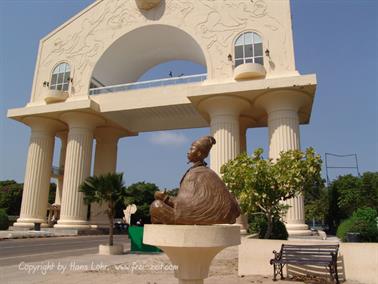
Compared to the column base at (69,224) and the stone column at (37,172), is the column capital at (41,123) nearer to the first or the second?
the stone column at (37,172)

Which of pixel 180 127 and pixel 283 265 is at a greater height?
pixel 180 127

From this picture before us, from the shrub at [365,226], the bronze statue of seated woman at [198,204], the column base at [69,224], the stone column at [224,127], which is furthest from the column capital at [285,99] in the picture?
the bronze statue of seated woman at [198,204]

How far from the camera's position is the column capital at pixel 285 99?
71.2 feet

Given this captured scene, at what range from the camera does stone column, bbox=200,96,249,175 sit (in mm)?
22219

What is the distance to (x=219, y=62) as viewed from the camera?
24562mm

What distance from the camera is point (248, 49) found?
24.4 meters

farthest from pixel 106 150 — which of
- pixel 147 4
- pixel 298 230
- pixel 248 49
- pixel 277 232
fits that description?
pixel 277 232

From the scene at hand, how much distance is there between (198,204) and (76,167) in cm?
2283

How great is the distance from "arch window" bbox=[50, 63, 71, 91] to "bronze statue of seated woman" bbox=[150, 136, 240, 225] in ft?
85.6

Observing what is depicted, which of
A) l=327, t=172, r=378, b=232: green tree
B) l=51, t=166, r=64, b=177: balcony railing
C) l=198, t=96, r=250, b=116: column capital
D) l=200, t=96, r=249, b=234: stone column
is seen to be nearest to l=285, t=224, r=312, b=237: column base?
l=200, t=96, r=249, b=234: stone column

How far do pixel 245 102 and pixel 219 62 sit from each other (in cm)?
370

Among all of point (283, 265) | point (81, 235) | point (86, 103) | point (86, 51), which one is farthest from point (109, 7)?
point (283, 265)

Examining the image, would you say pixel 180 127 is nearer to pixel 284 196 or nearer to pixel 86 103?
pixel 86 103

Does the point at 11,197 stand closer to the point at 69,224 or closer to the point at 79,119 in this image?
the point at 69,224
